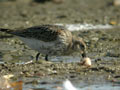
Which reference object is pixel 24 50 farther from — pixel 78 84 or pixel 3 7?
pixel 3 7

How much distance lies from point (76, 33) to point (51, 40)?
4047 mm

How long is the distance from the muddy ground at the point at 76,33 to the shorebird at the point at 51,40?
0.29m

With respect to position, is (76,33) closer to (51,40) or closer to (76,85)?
(51,40)

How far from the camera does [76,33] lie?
1260 cm

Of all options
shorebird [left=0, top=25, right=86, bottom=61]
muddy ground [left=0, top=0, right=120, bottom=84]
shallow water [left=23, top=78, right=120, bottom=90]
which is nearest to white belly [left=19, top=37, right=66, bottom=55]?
shorebird [left=0, top=25, right=86, bottom=61]

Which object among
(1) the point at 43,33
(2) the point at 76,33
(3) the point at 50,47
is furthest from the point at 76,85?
(2) the point at 76,33

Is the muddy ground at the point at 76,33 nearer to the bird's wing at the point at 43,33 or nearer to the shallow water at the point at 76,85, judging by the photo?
the shallow water at the point at 76,85

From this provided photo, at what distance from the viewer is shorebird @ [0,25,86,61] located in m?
8.59

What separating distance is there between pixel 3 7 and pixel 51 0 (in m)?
2.68

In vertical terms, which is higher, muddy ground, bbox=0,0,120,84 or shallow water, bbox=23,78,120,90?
muddy ground, bbox=0,0,120,84

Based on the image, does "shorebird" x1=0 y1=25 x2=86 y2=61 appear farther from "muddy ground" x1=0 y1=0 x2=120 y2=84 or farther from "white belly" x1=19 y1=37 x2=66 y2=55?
"muddy ground" x1=0 y1=0 x2=120 y2=84

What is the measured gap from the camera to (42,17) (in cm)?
1586

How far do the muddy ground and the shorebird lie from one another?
29cm

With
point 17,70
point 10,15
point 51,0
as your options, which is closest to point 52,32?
point 17,70
